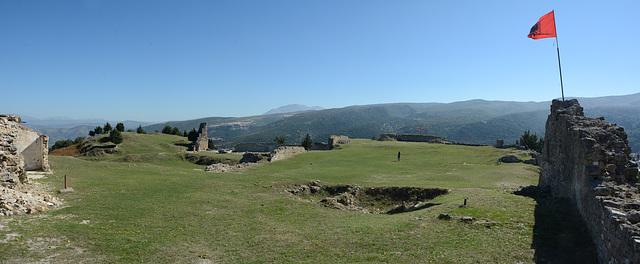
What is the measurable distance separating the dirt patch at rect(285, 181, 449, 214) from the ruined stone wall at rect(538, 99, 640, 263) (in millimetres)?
6332

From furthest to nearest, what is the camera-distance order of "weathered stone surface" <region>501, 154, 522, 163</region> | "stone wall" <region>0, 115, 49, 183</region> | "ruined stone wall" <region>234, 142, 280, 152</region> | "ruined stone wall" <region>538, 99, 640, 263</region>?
1. "ruined stone wall" <region>234, 142, 280, 152</region>
2. "weathered stone surface" <region>501, 154, 522, 163</region>
3. "stone wall" <region>0, 115, 49, 183</region>
4. "ruined stone wall" <region>538, 99, 640, 263</region>

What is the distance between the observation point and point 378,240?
1132 centimetres

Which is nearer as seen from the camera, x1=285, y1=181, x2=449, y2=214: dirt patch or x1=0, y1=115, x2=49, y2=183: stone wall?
x1=0, y1=115, x2=49, y2=183: stone wall

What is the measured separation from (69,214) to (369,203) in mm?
15537

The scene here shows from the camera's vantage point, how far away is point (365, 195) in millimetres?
21531

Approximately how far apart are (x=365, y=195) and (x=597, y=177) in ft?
40.1

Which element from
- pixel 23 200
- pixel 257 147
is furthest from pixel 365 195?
pixel 257 147

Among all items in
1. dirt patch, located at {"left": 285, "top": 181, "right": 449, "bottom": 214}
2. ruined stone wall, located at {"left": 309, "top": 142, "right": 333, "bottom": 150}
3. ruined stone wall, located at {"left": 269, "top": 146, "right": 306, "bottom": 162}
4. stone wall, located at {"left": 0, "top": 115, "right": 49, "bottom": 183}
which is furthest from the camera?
ruined stone wall, located at {"left": 309, "top": 142, "right": 333, "bottom": 150}

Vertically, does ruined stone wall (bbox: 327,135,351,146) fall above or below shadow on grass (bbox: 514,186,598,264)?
above

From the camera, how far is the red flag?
71.3ft

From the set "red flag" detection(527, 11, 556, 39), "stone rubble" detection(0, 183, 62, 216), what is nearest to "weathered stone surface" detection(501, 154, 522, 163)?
"red flag" detection(527, 11, 556, 39)

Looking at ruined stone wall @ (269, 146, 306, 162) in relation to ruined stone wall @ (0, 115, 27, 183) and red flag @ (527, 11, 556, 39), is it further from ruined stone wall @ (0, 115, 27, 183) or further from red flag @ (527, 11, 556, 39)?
red flag @ (527, 11, 556, 39)

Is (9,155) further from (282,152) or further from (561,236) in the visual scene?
(282,152)

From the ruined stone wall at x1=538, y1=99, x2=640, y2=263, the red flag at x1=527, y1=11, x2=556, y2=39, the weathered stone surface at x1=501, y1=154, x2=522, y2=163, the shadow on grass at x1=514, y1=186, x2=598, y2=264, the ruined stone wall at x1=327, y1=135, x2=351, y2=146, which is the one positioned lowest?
the weathered stone surface at x1=501, y1=154, x2=522, y2=163
